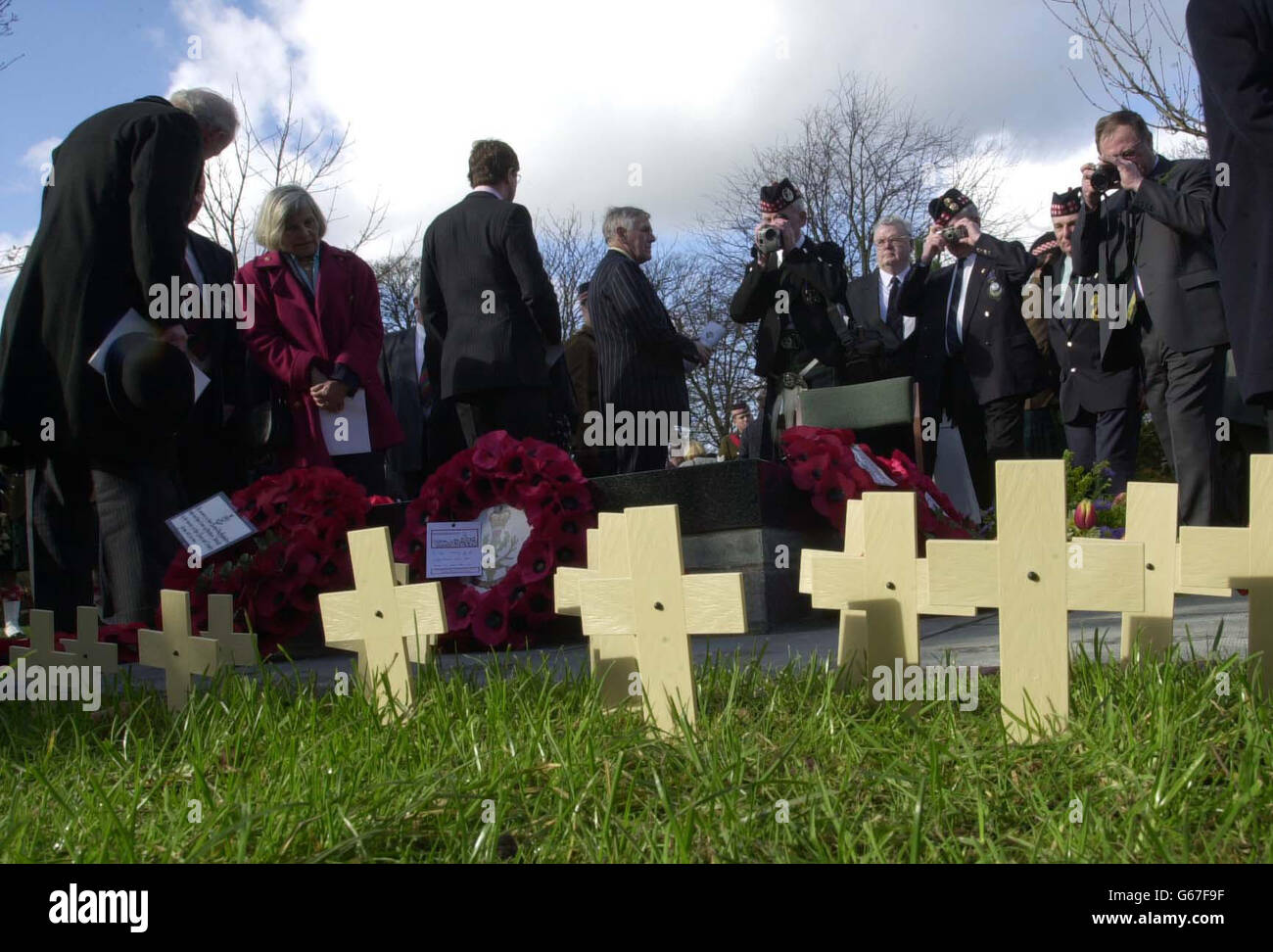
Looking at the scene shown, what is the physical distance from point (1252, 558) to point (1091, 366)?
15.0 feet

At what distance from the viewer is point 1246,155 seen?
10.3 feet

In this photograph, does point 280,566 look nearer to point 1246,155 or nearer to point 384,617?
point 384,617

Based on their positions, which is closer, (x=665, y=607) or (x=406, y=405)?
(x=665, y=607)

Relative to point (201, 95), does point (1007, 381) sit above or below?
below

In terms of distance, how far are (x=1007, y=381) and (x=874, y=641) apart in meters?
5.16

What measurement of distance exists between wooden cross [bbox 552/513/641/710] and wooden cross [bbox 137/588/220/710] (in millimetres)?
907

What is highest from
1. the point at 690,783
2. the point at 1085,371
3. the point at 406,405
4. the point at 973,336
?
the point at 973,336

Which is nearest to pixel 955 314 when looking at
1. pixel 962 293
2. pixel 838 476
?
pixel 962 293

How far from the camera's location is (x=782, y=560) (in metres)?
4.63

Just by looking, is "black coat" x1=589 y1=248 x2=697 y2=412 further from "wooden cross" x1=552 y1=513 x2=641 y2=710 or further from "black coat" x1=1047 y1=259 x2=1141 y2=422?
"wooden cross" x1=552 y1=513 x2=641 y2=710

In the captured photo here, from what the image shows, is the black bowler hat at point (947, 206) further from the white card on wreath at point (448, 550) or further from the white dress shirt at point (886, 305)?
the white card on wreath at point (448, 550)

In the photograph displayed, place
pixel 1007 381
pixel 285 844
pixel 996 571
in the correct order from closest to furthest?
pixel 285 844, pixel 996 571, pixel 1007 381

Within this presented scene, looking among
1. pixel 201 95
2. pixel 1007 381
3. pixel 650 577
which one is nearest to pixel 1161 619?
pixel 650 577
